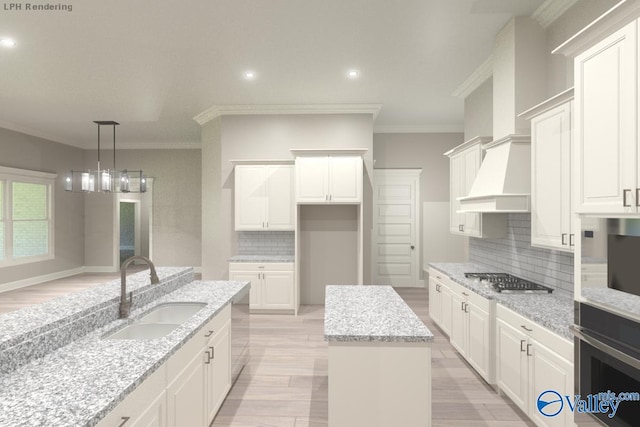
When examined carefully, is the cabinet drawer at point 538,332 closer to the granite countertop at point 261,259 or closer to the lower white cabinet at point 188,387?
the lower white cabinet at point 188,387

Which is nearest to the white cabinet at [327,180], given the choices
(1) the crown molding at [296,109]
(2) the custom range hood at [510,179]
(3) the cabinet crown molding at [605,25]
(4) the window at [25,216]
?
(1) the crown molding at [296,109]

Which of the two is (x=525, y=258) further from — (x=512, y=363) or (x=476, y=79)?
(x=476, y=79)

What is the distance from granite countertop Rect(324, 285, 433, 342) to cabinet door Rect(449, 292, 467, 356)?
997 millimetres

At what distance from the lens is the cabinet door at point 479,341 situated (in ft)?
9.16

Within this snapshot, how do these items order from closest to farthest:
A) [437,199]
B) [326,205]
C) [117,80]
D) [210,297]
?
1. [210,297]
2. [117,80]
3. [326,205]
4. [437,199]

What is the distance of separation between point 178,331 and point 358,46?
3191 mm

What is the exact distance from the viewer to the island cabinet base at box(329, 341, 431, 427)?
1.81 m

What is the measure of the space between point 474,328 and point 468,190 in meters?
1.61

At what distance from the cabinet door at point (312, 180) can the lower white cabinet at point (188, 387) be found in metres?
2.51

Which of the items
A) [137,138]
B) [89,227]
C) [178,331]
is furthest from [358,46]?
[89,227]

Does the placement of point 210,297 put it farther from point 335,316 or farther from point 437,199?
point 437,199

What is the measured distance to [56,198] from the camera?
750cm

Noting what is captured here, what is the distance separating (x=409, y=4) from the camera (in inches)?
112

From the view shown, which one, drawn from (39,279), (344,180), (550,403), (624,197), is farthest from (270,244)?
(39,279)
